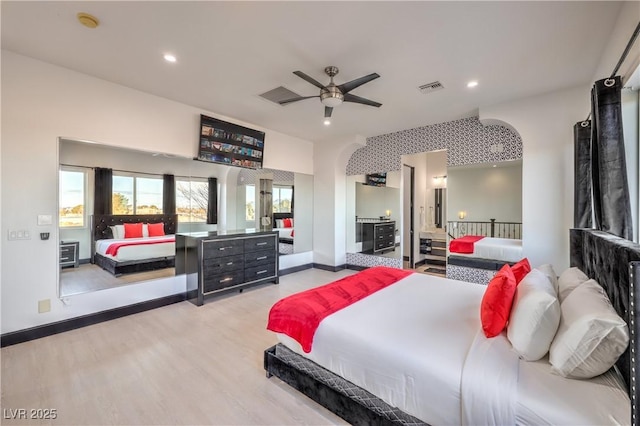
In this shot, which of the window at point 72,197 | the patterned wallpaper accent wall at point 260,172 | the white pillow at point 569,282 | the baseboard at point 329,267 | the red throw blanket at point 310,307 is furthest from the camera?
the baseboard at point 329,267

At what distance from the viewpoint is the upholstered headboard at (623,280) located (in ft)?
3.66

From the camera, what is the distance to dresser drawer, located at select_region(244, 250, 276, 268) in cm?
462

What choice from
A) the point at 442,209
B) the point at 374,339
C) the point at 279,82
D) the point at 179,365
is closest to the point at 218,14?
the point at 279,82

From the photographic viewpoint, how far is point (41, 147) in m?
2.99

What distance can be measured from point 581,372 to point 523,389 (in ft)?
0.93

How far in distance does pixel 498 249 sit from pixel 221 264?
429 cm

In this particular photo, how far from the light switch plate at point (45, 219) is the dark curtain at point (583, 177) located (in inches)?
234

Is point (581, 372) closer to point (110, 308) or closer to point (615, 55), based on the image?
point (615, 55)

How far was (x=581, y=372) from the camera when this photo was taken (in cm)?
127

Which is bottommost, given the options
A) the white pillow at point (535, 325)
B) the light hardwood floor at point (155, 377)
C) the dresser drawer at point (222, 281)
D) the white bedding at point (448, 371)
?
the light hardwood floor at point (155, 377)

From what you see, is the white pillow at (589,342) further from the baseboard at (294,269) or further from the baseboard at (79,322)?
the baseboard at (294,269)

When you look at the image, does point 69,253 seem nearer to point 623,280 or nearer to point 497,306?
point 497,306

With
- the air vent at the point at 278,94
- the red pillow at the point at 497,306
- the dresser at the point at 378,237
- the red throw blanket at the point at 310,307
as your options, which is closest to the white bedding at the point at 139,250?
the air vent at the point at 278,94

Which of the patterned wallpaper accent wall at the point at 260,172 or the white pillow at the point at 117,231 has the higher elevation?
the patterned wallpaper accent wall at the point at 260,172
